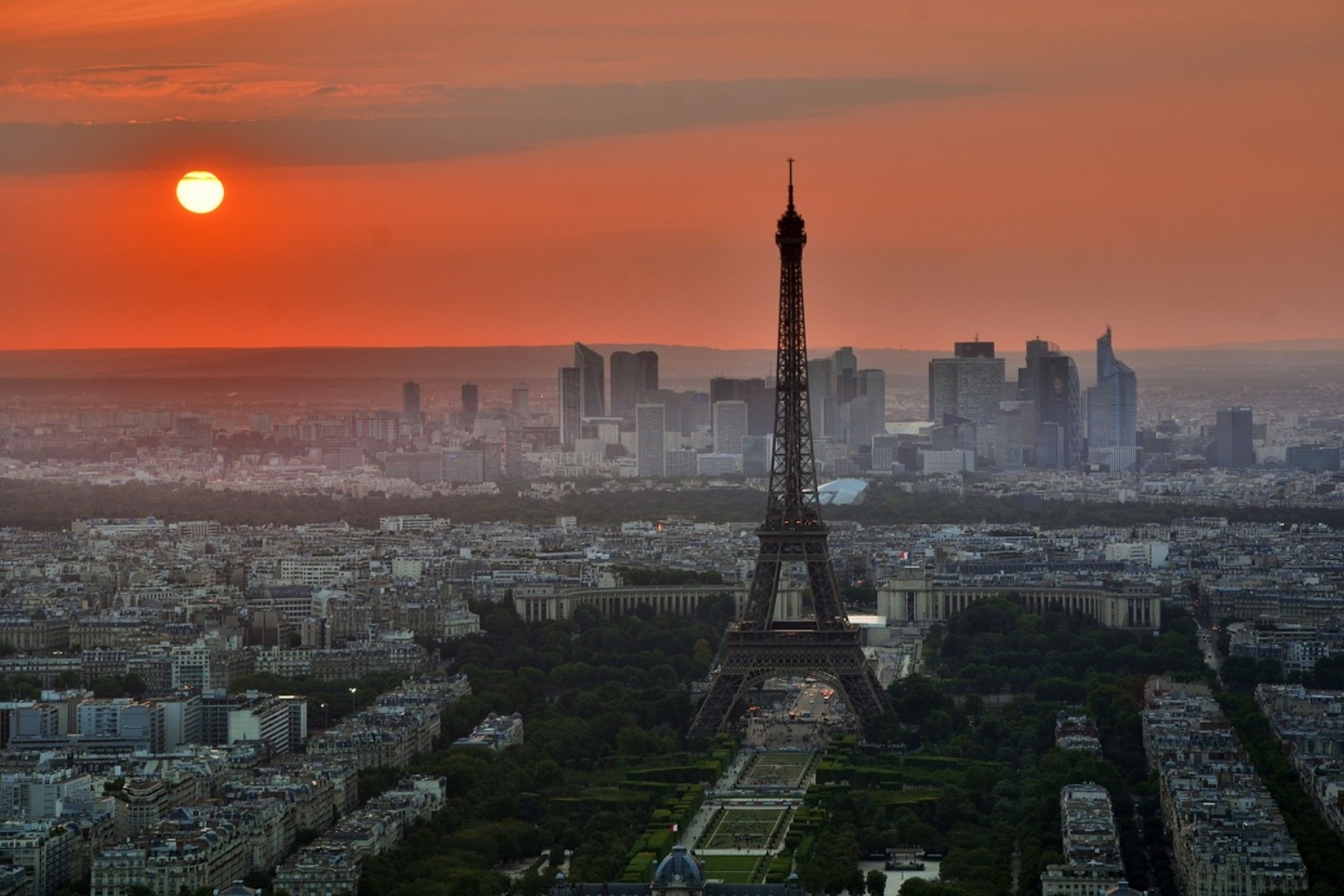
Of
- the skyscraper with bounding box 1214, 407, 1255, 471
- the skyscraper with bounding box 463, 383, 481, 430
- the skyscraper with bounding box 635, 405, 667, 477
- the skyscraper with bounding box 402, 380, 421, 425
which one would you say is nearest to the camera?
the skyscraper with bounding box 1214, 407, 1255, 471

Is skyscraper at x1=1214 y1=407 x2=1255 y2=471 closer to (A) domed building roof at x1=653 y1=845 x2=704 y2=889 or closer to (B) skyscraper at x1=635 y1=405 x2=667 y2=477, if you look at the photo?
(B) skyscraper at x1=635 y1=405 x2=667 y2=477

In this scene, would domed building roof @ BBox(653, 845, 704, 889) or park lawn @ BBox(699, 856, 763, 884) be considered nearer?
domed building roof @ BBox(653, 845, 704, 889)

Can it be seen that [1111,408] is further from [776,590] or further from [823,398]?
[776,590]

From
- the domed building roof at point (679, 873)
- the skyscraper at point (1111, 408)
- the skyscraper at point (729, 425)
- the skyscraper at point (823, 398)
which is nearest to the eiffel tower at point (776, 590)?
the domed building roof at point (679, 873)

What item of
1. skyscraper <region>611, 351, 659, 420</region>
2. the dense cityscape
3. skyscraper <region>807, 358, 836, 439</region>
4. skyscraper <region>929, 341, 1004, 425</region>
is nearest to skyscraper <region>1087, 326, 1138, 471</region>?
skyscraper <region>929, 341, 1004, 425</region>

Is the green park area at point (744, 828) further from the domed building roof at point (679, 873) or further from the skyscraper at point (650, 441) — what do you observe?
the skyscraper at point (650, 441)

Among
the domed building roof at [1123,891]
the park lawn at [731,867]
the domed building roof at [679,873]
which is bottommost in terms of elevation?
the park lawn at [731,867]
